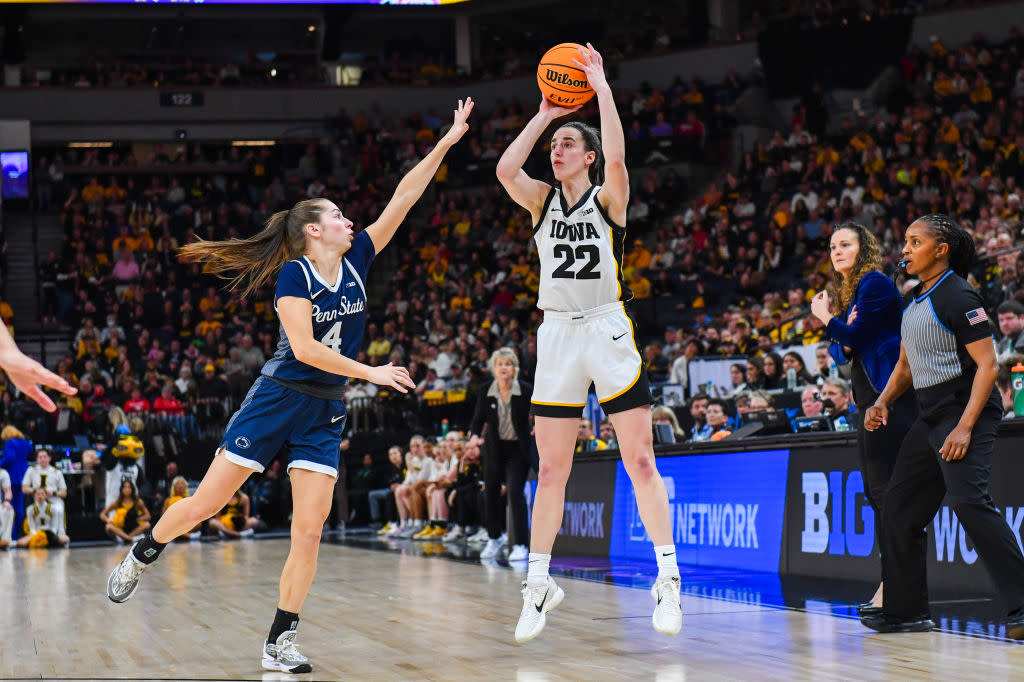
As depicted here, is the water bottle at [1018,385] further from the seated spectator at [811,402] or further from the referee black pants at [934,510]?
the referee black pants at [934,510]

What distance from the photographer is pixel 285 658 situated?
4973 mm

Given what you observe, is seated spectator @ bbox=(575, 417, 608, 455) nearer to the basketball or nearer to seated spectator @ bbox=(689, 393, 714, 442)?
seated spectator @ bbox=(689, 393, 714, 442)

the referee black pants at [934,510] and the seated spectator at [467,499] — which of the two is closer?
the referee black pants at [934,510]

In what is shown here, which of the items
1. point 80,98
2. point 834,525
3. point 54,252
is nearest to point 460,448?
point 834,525

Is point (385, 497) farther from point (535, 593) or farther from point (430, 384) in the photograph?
point (535, 593)

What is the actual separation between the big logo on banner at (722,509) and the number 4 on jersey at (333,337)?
4500 millimetres

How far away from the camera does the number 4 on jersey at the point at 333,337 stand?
5.20 metres

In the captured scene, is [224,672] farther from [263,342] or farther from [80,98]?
[80,98]

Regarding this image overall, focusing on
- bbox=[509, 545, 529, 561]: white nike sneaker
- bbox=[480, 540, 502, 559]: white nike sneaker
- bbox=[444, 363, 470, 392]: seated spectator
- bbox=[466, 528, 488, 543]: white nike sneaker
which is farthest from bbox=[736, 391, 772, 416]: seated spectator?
bbox=[444, 363, 470, 392]: seated spectator

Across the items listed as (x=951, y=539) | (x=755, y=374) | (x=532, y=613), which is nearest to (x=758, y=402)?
(x=755, y=374)

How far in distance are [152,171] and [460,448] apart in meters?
17.5

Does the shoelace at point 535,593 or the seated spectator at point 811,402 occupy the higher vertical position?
the seated spectator at point 811,402

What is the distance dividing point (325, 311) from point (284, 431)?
0.55 m

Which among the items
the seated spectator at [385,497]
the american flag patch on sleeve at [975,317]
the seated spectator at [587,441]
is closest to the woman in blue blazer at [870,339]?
the american flag patch on sleeve at [975,317]
